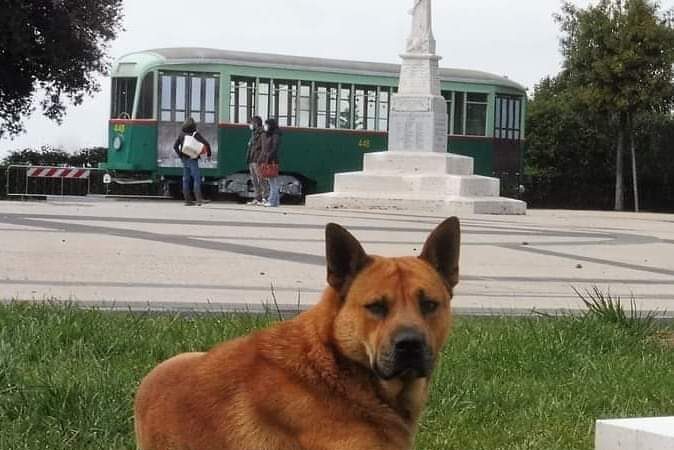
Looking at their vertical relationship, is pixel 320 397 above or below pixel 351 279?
below

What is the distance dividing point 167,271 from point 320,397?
23.6 feet

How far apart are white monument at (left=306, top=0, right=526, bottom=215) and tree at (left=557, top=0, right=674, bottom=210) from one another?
564 inches

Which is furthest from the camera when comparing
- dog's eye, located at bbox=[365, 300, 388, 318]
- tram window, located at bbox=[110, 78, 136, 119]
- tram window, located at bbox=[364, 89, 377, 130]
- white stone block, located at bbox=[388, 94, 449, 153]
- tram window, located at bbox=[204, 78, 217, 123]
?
tram window, located at bbox=[364, 89, 377, 130]

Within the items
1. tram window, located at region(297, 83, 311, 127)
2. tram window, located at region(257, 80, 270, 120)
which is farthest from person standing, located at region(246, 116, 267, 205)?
tram window, located at region(297, 83, 311, 127)

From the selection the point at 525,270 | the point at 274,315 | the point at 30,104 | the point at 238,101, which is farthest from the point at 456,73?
the point at 274,315

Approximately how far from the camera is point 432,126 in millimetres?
32062

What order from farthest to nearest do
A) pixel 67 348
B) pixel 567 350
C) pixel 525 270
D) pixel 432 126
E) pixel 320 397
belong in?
pixel 432 126
pixel 525 270
pixel 567 350
pixel 67 348
pixel 320 397

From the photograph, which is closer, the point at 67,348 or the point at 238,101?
the point at 67,348

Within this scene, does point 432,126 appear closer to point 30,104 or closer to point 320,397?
point 30,104

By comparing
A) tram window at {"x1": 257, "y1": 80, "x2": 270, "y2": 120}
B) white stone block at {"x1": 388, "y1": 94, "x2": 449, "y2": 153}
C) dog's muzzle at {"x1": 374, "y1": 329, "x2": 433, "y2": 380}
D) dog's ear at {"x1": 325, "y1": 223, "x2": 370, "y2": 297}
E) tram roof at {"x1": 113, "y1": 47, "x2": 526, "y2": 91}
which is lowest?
dog's muzzle at {"x1": 374, "y1": 329, "x2": 433, "y2": 380}

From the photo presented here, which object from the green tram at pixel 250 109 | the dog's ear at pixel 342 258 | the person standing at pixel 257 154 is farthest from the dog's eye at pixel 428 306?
the green tram at pixel 250 109

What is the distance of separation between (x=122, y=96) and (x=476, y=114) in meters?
11.8

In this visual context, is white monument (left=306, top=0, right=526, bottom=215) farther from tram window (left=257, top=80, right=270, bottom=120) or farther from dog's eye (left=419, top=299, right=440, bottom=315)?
dog's eye (left=419, top=299, right=440, bottom=315)

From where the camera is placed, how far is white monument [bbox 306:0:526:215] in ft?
97.9
